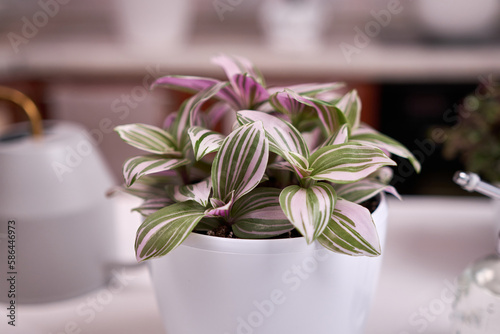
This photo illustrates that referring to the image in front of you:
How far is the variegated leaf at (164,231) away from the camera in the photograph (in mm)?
341

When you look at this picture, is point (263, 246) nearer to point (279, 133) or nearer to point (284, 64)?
point (279, 133)

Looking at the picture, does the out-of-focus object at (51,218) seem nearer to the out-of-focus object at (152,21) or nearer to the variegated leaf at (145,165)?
the variegated leaf at (145,165)

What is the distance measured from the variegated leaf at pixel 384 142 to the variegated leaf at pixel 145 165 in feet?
0.47

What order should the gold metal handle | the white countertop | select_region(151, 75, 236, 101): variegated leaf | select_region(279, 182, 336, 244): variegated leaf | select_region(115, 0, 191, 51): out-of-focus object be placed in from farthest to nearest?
1. select_region(115, 0, 191, 51): out-of-focus object
2. the white countertop
3. the gold metal handle
4. select_region(151, 75, 236, 101): variegated leaf
5. select_region(279, 182, 336, 244): variegated leaf

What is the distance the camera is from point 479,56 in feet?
5.75

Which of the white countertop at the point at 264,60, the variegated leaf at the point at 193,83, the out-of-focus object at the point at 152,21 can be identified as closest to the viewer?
the variegated leaf at the point at 193,83

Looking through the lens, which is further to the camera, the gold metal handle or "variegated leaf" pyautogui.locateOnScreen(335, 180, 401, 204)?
the gold metal handle

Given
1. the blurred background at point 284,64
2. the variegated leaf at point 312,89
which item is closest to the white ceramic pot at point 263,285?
the variegated leaf at point 312,89

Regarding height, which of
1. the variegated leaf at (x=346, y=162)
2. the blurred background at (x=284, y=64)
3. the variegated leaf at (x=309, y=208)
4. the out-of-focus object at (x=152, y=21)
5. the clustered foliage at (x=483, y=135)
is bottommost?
the blurred background at (x=284, y=64)

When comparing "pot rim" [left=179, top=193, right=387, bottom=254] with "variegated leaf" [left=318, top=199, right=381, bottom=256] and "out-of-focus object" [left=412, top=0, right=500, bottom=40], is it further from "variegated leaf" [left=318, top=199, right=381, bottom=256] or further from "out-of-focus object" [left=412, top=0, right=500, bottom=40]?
"out-of-focus object" [left=412, top=0, right=500, bottom=40]

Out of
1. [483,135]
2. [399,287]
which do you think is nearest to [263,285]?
[399,287]

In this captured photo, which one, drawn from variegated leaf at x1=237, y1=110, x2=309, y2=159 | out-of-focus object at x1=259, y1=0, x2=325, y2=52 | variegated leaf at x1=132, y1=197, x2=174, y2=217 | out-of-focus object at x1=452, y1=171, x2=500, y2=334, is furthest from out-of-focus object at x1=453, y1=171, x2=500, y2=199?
out-of-focus object at x1=259, y1=0, x2=325, y2=52

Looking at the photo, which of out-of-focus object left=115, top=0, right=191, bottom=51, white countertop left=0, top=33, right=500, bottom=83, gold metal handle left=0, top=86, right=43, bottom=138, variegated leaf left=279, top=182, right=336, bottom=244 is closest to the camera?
variegated leaf left=279, top=182, right=336, bottom=244

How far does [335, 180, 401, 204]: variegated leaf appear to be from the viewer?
0.40 metres
